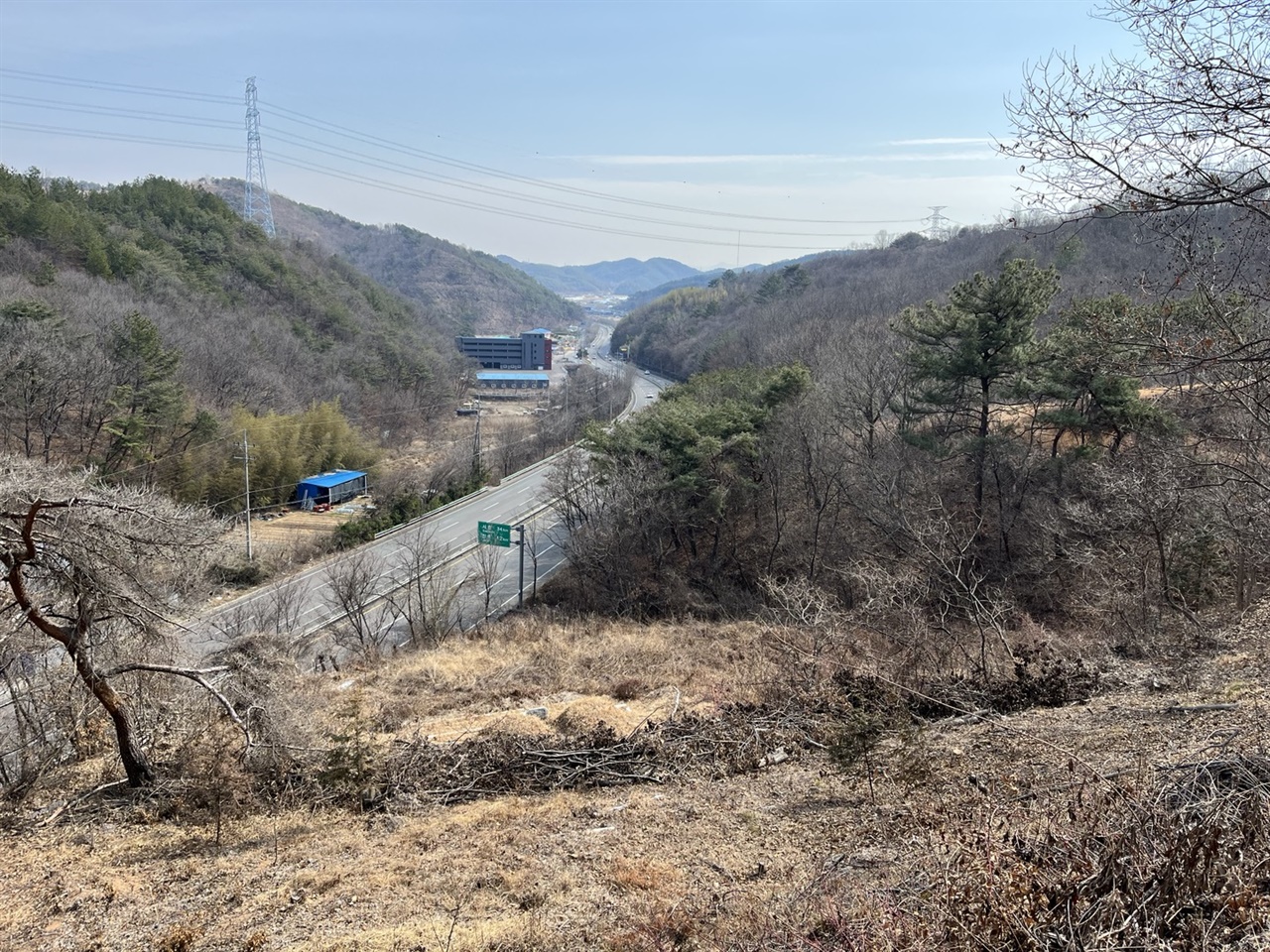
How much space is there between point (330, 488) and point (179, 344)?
12.9m

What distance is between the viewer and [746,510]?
1038 inches

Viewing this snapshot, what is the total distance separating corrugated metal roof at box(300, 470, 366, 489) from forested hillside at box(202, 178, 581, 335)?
99.0 m

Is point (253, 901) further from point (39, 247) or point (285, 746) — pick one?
point (39, 247)

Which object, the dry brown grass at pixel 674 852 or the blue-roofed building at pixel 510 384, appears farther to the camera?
the blue-roofed building at pixel 510 384

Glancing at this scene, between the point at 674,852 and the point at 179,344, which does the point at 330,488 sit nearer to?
the point at 179,344

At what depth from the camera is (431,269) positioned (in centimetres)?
16762

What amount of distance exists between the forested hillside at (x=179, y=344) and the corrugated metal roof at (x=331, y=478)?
2.78 ft

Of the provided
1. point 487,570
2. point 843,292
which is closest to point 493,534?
point 487,570

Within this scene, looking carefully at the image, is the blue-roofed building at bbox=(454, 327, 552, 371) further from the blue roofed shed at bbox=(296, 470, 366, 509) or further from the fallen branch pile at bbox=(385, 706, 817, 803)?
the fallen branch pile at bbox=(385, 706, 817, 803)

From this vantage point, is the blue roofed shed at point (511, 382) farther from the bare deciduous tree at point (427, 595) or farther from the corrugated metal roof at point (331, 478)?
the bare deciduous tree at point (427, 595)

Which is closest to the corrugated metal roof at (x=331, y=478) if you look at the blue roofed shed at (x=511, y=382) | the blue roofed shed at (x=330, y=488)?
the blue roofed shed at (x=330, y=488)

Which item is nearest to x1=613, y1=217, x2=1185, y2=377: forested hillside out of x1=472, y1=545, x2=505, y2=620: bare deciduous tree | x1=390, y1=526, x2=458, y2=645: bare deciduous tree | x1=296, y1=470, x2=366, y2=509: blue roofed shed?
x1=472, y1=545, x2=505, y2=620: bare deciduous tree

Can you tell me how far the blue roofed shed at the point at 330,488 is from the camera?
38.3 m

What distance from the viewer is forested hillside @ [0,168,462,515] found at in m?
31.8
